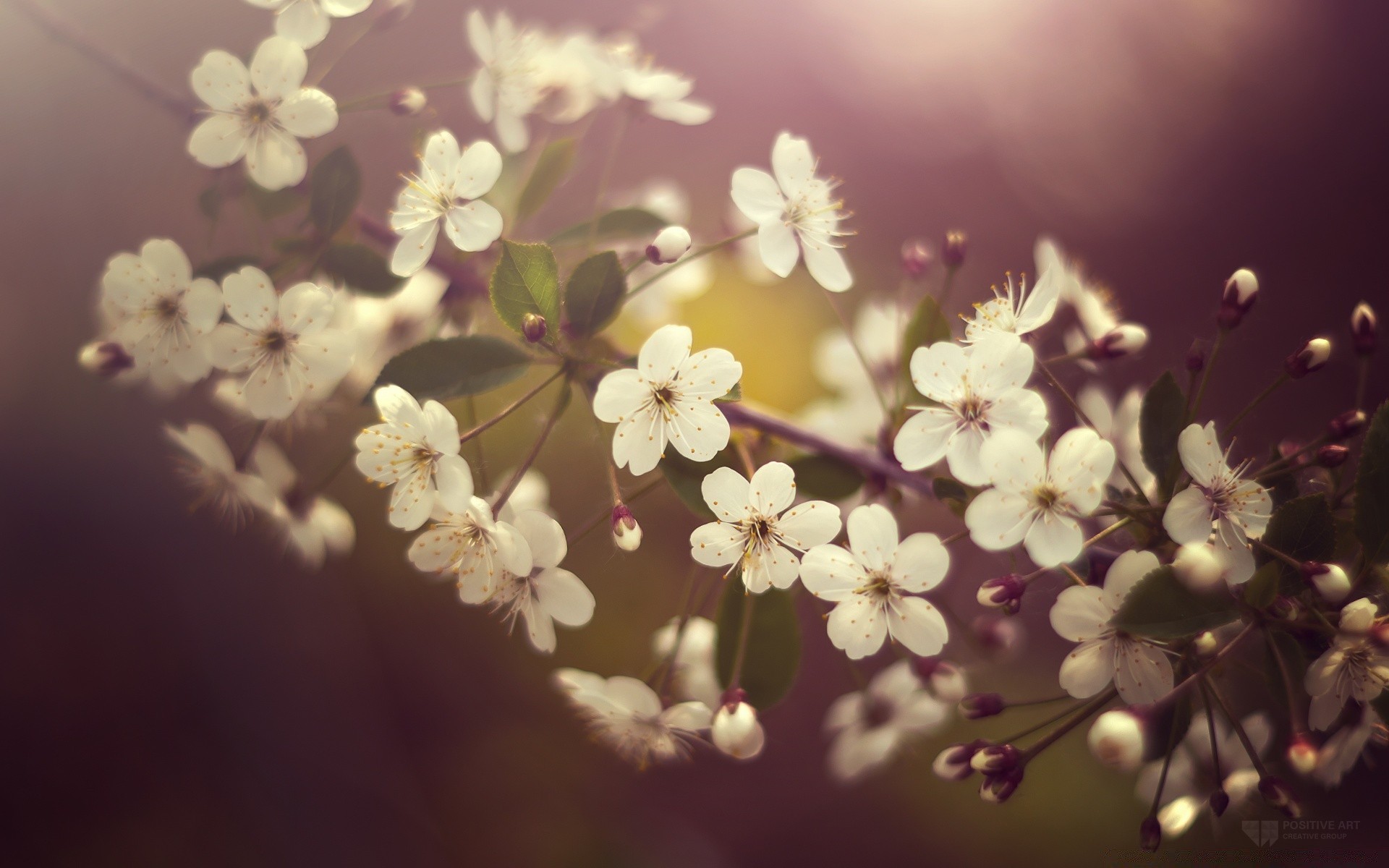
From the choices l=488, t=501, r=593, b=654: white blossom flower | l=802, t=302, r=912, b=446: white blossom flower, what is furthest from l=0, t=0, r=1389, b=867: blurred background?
l=488, t=501, r=593, b=654: white blossom flower

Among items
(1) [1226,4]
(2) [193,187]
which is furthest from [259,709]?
(1) [1226,4]

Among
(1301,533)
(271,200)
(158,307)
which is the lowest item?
(158,307)

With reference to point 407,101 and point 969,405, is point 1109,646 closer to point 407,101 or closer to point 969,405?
point 969,405

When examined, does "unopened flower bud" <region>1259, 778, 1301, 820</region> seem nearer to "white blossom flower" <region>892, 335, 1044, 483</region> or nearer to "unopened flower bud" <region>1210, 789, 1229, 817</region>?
"unopened flower bud" <region>1210, 789, 1229, 817</region>

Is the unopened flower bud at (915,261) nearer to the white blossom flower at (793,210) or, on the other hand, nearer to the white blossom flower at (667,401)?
the white blossom flower at (793,210)

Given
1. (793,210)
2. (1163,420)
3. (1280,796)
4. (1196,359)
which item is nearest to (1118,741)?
(1280,796)

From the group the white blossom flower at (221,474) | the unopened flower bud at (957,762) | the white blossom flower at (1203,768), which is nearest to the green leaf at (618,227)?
the white blossom flower at (221,474)
